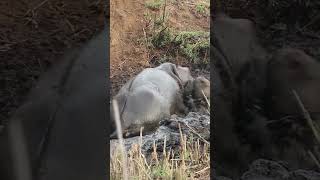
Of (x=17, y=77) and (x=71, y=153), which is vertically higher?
(x=17, y=77)

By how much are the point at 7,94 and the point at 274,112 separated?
74.8 inches

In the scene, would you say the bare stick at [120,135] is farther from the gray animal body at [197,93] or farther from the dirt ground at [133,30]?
→ the gray animal body at [197,93]

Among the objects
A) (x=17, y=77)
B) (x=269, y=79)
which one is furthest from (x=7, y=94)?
(x=269, y=79)

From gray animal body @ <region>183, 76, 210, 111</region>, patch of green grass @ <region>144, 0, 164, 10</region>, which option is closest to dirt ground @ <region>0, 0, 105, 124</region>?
patch of green grass @ <region>144, 0, 164, 10</region>

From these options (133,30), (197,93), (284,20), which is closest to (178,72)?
(197,93)

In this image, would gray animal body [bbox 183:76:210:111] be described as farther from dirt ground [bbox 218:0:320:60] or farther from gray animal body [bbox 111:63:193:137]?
dirt ground [bbox 218:0:320:60]

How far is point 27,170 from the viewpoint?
3934 mm

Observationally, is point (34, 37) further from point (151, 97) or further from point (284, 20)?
point (284, 20)

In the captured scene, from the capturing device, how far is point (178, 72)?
4.10 meters

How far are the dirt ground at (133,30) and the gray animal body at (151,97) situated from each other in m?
0.07

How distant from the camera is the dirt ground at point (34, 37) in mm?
3914

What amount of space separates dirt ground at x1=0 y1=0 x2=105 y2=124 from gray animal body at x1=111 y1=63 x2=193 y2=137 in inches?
19.6

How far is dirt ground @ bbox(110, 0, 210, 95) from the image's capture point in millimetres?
4050

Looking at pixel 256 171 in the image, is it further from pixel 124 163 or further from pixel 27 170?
pixel 27 170
